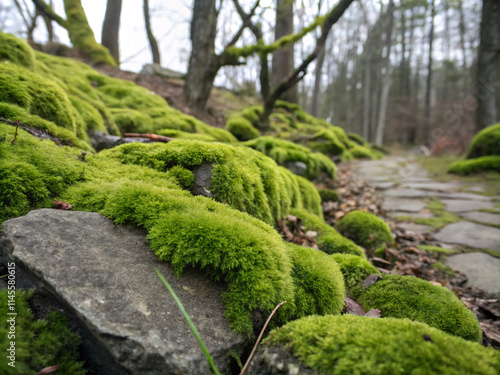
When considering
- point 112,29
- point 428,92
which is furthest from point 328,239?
point 428,92

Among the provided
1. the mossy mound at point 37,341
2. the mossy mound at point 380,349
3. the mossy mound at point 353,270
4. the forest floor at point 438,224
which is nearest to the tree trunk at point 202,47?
the forest floor at point 438,224

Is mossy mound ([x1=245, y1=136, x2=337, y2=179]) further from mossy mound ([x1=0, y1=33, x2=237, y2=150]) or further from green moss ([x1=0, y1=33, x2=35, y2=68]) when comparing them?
green moss ([x1=0, y1=33, x2=35, y2=68])

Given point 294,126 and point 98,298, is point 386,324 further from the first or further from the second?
point 294,126

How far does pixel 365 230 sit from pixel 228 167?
197 cm

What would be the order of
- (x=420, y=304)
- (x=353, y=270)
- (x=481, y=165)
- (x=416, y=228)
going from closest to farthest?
(x=420, y=304) < (x=353, y=270) < (x=416, y=228) < (x=481, y=165)

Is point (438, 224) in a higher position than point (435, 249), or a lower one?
higher

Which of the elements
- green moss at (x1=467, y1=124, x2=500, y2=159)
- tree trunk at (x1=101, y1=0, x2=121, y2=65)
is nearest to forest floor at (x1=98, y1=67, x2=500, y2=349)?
green moss at (x1=467, y1=124, x2=500, y2=159)

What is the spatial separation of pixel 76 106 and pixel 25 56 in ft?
2.96

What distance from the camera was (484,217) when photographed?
3.93m

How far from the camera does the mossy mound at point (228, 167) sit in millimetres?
2270

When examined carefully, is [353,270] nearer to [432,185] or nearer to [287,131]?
[432,185]

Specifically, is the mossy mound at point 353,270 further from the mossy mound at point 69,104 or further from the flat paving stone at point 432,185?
the flat paving stone at point 432,185

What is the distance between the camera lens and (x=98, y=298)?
1159 millimetres

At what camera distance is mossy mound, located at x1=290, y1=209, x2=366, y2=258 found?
8.66 ft
